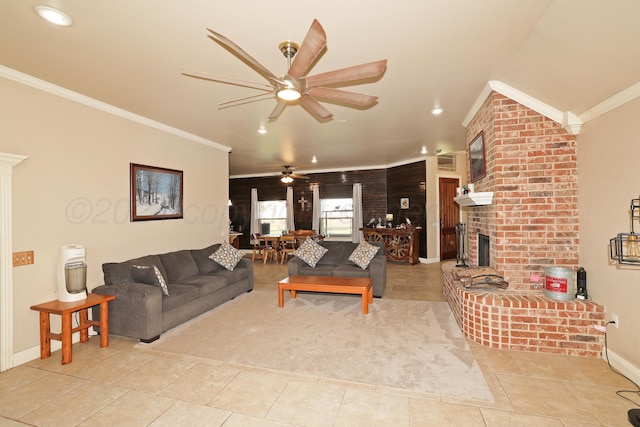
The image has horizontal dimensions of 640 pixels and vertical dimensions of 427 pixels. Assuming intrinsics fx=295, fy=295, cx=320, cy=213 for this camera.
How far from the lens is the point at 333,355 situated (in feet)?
9.57

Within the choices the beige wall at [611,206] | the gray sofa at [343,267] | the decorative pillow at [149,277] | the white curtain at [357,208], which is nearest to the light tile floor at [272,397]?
the beige wall at [611,206]

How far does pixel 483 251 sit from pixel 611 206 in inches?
64.2

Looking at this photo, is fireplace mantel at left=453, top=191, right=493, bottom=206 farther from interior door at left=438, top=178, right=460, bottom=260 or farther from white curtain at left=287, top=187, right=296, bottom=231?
white curtain at left=287, top=187, right=296, bottom=231

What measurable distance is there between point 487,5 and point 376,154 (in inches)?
212

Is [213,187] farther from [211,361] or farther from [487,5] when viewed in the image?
[487,5]

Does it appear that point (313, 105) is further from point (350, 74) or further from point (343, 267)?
point (343, 267)

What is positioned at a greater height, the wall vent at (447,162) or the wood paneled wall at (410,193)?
the wall vent at (447,162)

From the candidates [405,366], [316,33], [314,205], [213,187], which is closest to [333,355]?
[405,366]

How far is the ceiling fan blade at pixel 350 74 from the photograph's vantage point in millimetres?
2135

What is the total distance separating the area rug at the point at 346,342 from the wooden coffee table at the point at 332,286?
188 mm

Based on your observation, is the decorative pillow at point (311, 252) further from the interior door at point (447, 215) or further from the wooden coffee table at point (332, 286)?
the interior door at point (447, 215)

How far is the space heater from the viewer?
3.10m

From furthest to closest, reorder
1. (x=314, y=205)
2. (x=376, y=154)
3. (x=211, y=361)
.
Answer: (x=314, y=205)
(x=376, y=154)
(x=211, y=361)

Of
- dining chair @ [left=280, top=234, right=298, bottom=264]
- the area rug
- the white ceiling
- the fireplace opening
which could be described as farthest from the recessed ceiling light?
dining chair @ [left=280, top=234, right=298, bottom=264]
